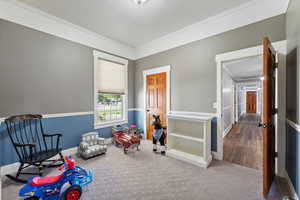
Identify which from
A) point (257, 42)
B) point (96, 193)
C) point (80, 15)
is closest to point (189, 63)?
point (257, 42)

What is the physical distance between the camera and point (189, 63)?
303 centimetres

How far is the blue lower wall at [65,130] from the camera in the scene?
211cm

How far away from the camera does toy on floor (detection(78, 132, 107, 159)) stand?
2668mm

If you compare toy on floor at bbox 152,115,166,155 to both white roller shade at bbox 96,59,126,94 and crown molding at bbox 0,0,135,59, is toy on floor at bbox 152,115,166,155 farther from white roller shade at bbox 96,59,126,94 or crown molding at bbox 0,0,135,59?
crown molding at bbox 0,0,135,59

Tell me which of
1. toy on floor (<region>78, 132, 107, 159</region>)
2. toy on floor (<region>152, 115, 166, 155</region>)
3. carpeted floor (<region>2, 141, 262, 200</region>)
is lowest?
carpeted floor (<region>2, 141, 262, 200</region>)

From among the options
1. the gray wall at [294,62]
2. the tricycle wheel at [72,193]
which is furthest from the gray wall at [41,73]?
the gray wall at [294,62]

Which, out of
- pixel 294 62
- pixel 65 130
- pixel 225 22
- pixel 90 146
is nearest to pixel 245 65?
pixel 225 22

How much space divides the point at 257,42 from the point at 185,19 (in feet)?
4.61

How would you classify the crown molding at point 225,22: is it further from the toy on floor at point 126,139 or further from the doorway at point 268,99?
the toy on floor at point 126,139

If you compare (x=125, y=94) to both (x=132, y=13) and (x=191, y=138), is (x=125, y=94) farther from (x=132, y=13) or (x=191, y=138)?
(x=191, y=138)

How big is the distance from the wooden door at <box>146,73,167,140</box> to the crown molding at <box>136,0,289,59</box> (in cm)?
80

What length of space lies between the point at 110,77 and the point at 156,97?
1.44 metres

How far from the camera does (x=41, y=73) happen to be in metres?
2.50

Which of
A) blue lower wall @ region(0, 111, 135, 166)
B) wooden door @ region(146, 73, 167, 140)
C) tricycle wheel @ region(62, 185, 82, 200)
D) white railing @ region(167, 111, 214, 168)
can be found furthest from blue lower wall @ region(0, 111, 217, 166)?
tricycle wheel @ region(62, 185, 82, 200)
